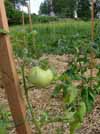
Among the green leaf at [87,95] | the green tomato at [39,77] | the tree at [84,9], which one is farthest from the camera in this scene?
the tree at [84,9]

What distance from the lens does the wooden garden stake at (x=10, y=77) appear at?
128 cm

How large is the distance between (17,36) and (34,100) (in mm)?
1995

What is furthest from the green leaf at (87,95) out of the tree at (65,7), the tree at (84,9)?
the tree at (84,9)

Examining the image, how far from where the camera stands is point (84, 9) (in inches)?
542

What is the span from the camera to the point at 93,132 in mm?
2396

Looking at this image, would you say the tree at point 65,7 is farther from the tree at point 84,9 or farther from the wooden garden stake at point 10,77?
the wooden garden stake at point 10,77

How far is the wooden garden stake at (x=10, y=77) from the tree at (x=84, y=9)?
1111 cm

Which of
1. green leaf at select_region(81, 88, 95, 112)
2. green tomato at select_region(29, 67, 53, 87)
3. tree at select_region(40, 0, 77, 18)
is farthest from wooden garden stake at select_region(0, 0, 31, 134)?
tree at select_region(40, 0, 77, 18)

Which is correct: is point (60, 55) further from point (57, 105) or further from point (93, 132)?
point (93, 132)

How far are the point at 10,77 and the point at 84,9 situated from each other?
12.7 m

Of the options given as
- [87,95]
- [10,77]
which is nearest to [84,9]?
[87,95]

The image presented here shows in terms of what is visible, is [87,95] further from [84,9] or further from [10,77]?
[84,9]

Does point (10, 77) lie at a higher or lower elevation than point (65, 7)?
higher

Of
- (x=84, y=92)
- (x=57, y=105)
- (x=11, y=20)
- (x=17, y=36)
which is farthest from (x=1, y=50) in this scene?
(x=11, y=20)
